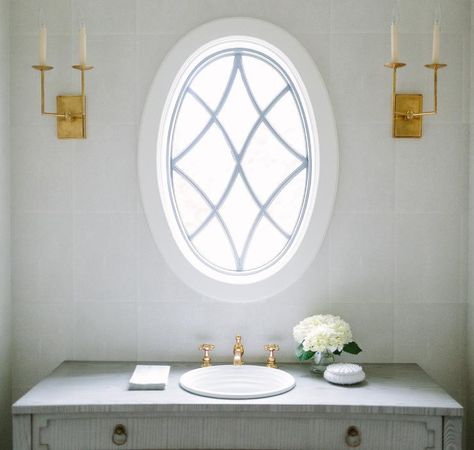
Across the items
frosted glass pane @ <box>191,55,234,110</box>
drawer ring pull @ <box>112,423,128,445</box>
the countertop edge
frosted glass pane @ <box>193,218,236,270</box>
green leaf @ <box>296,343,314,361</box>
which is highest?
frosted glass pane @ <box>191,55,234,110</box>

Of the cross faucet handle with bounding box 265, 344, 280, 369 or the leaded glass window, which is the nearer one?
the cross faucet handle with bounding box 265, 344, 280, 369

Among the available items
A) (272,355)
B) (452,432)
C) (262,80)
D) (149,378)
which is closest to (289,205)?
(262,80)

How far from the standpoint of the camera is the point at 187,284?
295 cm

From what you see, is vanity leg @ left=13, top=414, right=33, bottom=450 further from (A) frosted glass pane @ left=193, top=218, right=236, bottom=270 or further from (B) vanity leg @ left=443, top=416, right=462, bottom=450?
(B) vanity leg @ left=443, top=416, right=462, bottom=450

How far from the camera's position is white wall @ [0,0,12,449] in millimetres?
2861

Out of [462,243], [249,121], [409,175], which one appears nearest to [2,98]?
[249,121]

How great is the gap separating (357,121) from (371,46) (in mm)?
336

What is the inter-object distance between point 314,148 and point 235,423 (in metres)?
1.28

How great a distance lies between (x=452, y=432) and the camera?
235 cm

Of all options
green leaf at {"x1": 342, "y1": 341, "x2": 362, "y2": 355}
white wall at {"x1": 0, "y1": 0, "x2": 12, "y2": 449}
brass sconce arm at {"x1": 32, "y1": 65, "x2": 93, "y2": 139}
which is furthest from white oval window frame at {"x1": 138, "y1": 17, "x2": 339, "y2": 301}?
white wall at {"x1": 0, "y1": 0, "x2": 12, "y2": 449}

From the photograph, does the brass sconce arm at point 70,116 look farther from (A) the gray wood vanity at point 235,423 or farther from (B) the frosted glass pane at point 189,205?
(A) the gray wood vanity at point 235,423

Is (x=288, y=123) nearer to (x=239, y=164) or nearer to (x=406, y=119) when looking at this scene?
(x=239, y=164)

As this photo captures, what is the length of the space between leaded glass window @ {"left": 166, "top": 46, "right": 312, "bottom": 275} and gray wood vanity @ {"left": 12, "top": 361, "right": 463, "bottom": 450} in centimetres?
86

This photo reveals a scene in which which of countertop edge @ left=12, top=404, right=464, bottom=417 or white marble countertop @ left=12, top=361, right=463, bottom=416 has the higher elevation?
white marble countertop @ left=12, top=361, right=463, bottom=416
